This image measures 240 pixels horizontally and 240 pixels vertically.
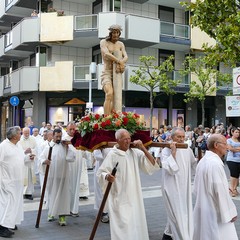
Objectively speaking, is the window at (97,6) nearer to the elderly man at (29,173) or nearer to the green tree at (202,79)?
the green tree at (202,79)

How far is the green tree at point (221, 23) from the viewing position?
1278 centimetres

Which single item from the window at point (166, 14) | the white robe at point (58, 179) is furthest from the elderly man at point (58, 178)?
the window at point (166, 14)

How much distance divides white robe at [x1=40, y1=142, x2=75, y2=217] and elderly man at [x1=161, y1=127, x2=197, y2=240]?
8.28 ft

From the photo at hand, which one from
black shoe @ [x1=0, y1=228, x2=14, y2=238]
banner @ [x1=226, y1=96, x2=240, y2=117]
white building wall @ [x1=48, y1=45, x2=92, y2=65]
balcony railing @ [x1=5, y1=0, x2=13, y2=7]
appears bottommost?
black shoe @ [x1=0, y1=228, x2=14, y2=238]

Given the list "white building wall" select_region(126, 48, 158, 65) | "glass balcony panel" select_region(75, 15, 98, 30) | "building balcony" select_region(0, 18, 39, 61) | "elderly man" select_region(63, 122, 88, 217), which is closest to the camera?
"elderly man" select_region(63, 122, 88, 217)

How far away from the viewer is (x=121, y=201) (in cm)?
A: 638

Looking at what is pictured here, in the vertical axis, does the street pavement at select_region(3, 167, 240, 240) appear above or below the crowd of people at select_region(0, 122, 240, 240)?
below

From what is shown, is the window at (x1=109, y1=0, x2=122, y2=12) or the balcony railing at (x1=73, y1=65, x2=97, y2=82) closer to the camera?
the balcony railing at (x1=73, y1=65, x2=97, y2=82)

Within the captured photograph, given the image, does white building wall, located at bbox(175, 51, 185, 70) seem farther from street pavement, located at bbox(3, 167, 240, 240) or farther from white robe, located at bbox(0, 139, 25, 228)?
white robe, located at bbox(0, 139, 25, 228)

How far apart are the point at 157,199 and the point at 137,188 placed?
4.79m

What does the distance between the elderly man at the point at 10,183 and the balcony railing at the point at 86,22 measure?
1963 centimetres

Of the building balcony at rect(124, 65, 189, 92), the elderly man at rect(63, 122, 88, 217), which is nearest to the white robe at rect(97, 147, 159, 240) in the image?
the elderly man at rect(63, 122, 88, 217)

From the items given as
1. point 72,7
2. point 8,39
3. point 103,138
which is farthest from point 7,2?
point 103,138

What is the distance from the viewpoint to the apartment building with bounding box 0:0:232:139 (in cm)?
2683
